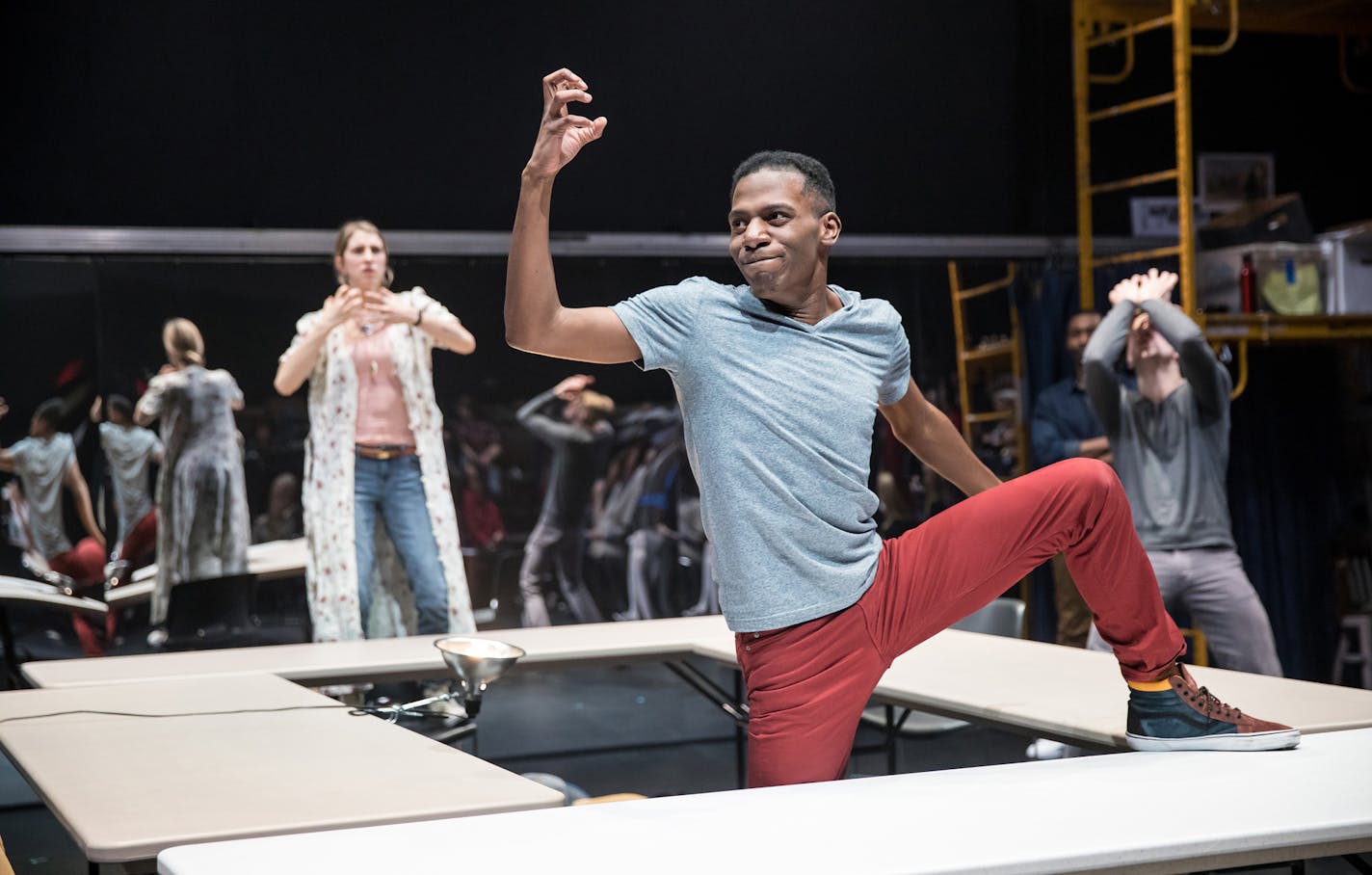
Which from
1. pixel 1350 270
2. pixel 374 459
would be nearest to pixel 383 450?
pixel 374 459

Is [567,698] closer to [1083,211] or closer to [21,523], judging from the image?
[21,523]

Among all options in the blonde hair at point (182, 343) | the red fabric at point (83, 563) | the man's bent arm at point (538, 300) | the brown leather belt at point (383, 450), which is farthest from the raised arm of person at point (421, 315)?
the man's bent arm at point (538, 300)

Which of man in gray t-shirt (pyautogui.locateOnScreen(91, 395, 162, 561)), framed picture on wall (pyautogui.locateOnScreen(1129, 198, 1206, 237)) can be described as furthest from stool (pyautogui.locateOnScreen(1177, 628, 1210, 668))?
man in gray t-shirt (pyautogui.locateOnScreen(91, 395, 162, 561))

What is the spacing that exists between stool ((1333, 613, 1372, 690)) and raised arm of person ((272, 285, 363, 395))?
432 cm

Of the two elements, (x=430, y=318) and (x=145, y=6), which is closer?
(x=430, y=318)

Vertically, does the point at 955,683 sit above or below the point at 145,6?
below

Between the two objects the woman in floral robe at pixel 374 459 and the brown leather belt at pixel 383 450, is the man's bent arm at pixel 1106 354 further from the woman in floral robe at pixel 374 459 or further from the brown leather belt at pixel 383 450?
the brown leather belt at pixel 383 450

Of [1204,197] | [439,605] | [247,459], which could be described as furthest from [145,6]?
[1204,197]

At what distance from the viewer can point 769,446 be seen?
2.20 metres

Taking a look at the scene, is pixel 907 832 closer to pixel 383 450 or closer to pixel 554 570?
pixel 383 450

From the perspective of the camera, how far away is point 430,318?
4676 mm

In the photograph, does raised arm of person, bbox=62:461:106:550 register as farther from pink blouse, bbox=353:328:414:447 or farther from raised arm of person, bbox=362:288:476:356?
raised arm of person, bbox=362:288:476:356

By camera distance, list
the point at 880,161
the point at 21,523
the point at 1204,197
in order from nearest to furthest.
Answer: the point at 21,523, the point at 880,161, the point at 1204,197

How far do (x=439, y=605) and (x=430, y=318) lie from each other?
3.02ft
